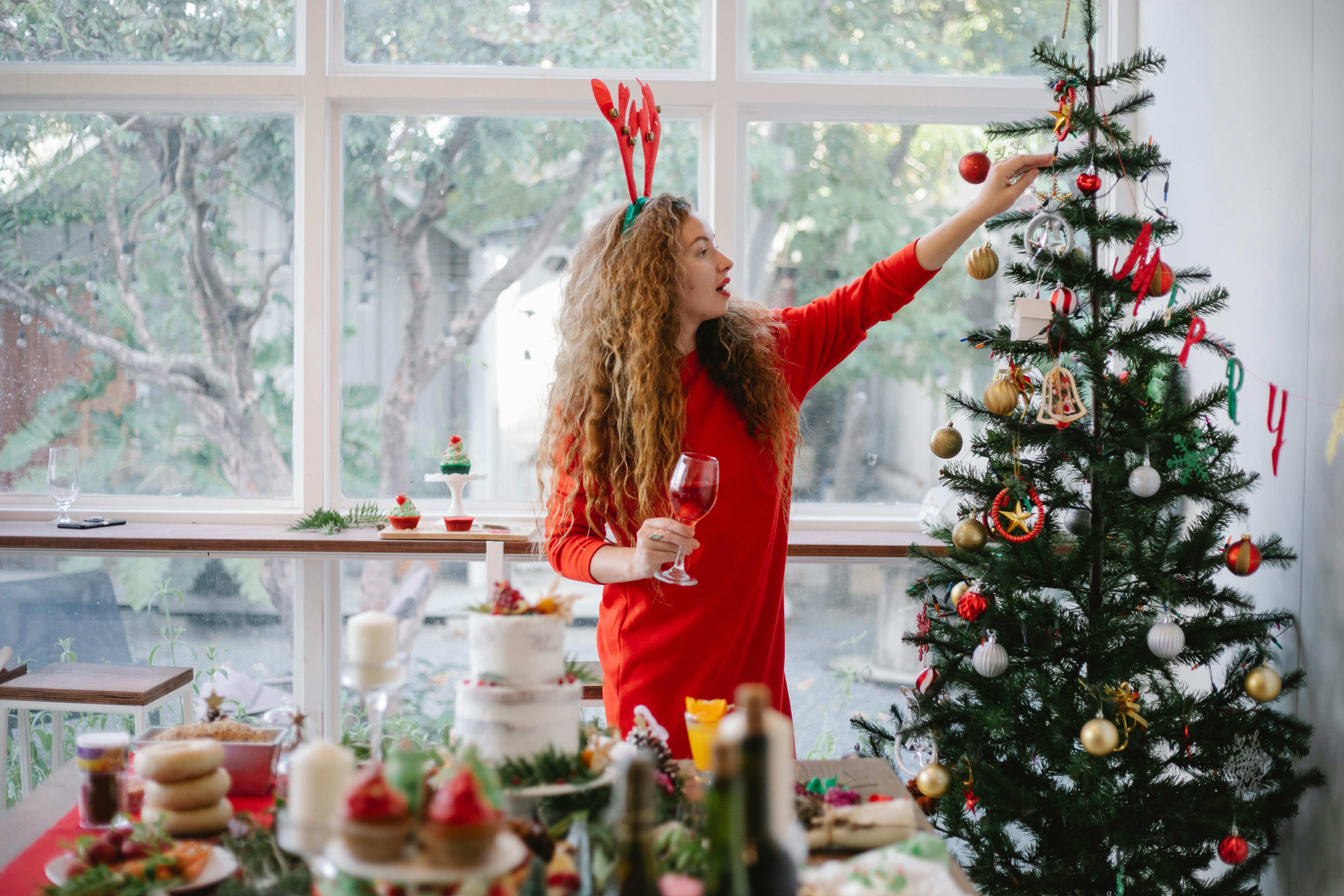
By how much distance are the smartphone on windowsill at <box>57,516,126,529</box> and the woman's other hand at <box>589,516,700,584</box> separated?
6.28 feet

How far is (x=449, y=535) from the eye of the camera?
2.83 metres

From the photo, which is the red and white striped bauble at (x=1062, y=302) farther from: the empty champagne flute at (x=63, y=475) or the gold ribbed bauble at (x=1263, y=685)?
the empty champagne flute at (x=63, y=475)

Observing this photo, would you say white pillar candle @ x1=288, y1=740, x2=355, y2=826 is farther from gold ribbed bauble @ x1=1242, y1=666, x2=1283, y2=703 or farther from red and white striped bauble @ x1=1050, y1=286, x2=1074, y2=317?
gold ribbed bauble @ x1=1242, y1=666, x2=1283, y2=703

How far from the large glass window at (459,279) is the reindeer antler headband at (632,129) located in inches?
43.3

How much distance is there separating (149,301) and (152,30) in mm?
810

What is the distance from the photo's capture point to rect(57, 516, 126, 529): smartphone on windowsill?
2902mm

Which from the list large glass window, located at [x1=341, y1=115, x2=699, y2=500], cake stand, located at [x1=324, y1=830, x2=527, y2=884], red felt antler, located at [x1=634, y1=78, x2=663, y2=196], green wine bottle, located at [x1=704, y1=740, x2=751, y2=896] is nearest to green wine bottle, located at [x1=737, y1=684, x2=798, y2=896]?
green wine bottle, located at [x1=704, y1=740, x2=751, y2=896]

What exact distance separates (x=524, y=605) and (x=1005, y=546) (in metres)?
1.12

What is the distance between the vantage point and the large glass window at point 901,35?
10.2 ft

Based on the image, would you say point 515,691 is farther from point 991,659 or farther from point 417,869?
point 991,659

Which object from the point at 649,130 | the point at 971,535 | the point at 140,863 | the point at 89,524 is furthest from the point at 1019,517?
the point at 89,524

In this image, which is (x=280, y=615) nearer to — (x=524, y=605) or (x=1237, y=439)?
(x=524, y=605)

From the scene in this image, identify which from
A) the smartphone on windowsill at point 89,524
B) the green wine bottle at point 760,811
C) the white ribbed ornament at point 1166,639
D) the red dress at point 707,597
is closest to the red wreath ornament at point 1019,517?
the white ribbed ornament at point 1166,639

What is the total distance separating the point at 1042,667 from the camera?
6.18 feet
